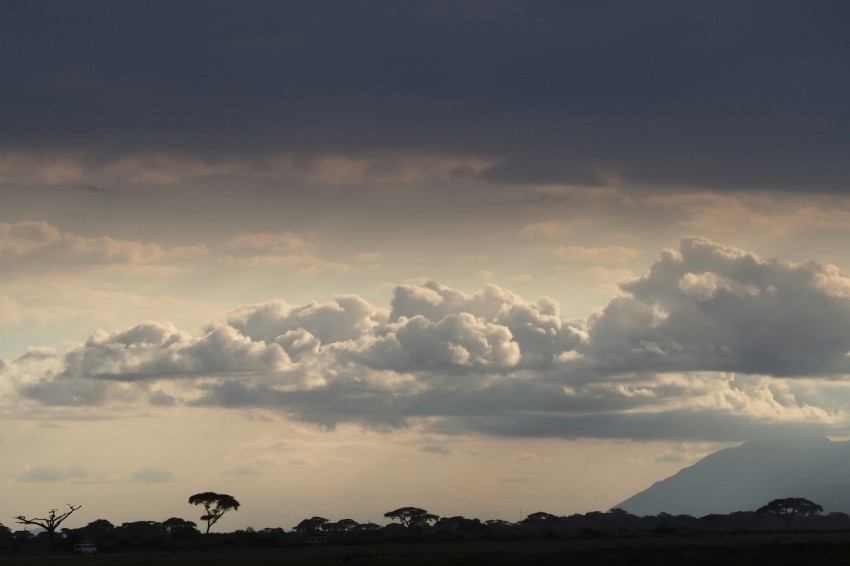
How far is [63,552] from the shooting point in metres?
193

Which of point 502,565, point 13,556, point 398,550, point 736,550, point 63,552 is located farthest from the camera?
point 63,552

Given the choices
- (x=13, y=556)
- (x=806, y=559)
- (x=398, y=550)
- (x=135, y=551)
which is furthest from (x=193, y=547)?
(x=806, y=559)

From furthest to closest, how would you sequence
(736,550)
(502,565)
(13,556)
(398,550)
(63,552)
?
(63,552), (13,556), (398,550), (736,550), (502,565)

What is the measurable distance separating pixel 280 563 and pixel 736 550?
49.3m

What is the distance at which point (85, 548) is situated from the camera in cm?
19000

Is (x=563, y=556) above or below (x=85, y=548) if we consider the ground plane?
below

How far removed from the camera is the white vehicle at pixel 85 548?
18675 cm

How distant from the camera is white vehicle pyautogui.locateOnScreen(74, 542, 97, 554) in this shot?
613ft

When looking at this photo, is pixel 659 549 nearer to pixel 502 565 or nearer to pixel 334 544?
pixel 502 565

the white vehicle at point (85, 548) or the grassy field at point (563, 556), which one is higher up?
the white vehicle at point (85, 548)

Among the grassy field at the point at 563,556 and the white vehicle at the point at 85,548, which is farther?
the white vehicle at the point at 85,548

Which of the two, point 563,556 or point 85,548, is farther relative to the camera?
point 85,548

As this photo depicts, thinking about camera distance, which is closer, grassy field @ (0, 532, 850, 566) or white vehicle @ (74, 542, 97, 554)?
grassy field @ (0, 532, 850, 566)

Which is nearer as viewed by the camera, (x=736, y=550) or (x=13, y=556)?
(x=736, y=550)
